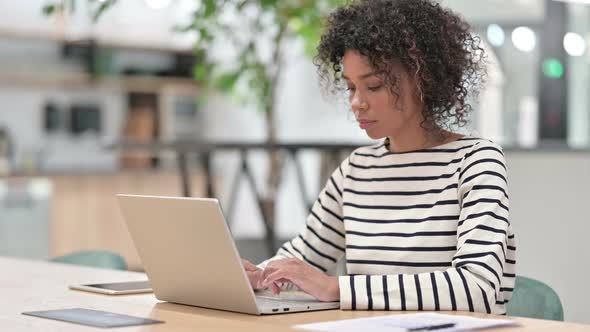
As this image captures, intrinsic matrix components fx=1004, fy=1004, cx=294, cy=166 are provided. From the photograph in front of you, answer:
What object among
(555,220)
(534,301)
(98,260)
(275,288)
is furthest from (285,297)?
(555,220)

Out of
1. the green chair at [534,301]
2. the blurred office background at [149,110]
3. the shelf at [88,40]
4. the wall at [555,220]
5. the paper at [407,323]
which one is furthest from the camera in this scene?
the shelf at [88,40]

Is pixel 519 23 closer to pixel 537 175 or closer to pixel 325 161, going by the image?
pixel 325 161

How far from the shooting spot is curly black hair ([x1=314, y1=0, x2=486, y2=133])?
204 centimetres

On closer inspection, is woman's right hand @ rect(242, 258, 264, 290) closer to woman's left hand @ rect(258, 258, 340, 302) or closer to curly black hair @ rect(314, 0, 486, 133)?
woman's left hand @ rect(258, 258, 340, 302)

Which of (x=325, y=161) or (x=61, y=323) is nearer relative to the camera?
(x=61, y=323)

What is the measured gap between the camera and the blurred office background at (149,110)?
5.62m

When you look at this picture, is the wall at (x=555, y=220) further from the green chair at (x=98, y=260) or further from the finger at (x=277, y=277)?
the finger at (x=277, y=277)

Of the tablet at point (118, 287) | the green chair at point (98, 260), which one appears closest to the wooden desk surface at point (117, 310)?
the tablet at point (118, 287)

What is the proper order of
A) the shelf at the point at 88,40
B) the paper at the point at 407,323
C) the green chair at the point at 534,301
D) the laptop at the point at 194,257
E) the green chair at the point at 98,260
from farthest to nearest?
1. the shelf at the point at 88,40
2. the green chair at the point at 98,260
3. the green chair at the point at 534,301
4. the laptop at the point at 194,257
5. the paper at the point at 407,323

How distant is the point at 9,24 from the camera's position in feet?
23.1

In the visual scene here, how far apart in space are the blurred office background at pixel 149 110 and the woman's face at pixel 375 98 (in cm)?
349

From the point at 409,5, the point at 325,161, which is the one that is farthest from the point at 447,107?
the point at 325,161

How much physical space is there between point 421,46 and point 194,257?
66cm

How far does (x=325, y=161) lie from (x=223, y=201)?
9.52 ft
